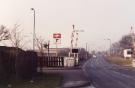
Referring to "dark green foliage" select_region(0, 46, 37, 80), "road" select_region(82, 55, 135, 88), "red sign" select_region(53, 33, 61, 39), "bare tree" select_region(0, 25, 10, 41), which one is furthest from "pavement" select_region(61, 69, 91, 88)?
"red sign" select_region(53, 33, 61, 39)

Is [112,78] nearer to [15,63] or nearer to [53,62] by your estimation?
[15,63]

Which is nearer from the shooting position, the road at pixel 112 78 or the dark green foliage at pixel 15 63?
the dark green foliage at pixel 15 63

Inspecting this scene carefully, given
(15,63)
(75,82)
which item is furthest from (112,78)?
(15,63)

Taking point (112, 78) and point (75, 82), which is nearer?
point (75, 82)

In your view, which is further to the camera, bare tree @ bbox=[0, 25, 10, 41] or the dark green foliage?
bare tree @ bbox=[0, 25, 10, 41]

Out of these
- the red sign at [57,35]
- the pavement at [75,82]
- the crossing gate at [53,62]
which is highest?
the red sign at [57,35]

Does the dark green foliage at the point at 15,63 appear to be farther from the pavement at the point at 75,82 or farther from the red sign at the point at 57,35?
the red sign at the point at 57,35

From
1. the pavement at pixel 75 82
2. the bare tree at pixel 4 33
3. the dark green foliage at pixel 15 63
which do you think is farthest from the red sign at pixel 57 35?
the dark green foliage at pixel 15 63

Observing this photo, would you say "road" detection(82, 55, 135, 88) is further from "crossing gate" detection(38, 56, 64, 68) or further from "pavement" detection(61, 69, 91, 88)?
"crossing gate" detection(38, 56, 64, 68)

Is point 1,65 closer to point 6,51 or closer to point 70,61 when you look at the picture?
point 6,51

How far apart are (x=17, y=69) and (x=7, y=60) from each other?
7.81 feet

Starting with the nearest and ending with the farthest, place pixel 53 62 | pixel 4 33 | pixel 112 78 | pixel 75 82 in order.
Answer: pixel 75 82 < pixel 112 78 < pixel 4 33 < pixel 53 62

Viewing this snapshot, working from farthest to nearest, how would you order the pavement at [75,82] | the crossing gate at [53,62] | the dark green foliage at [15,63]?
the crossing gate at [53,62]
the pavement at [75,82]
the dark green foliage at [15,63]

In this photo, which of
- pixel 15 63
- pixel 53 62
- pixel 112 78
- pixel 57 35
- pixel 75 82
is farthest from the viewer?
pixel 57 35
